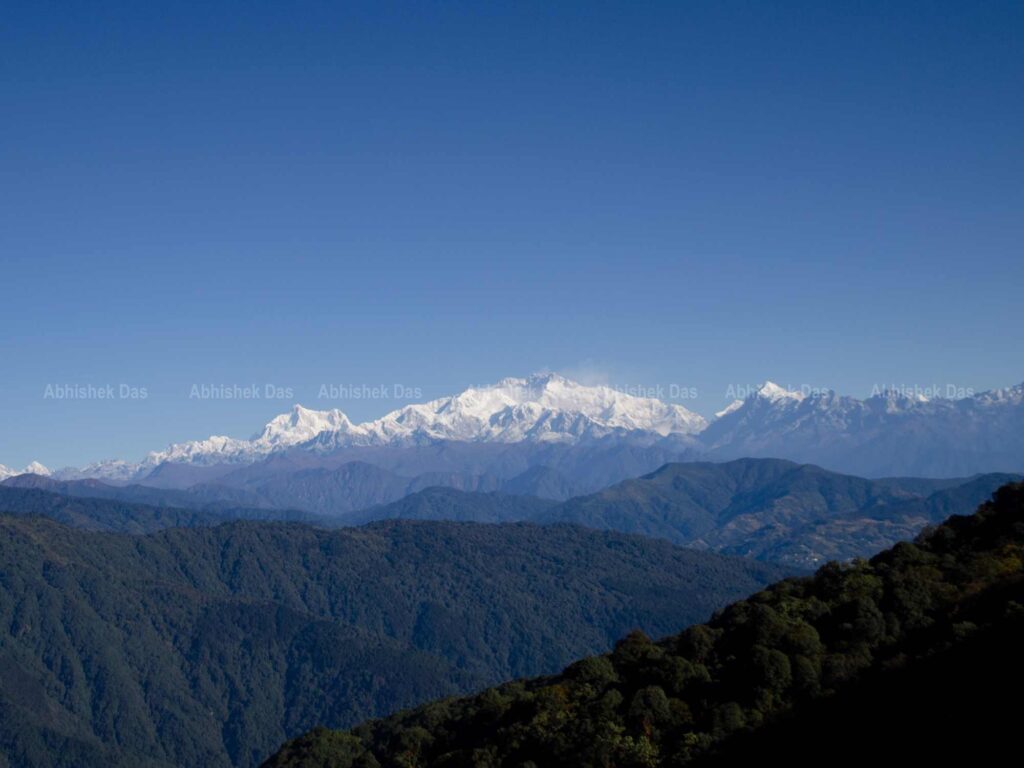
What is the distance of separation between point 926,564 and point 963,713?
3512 centimetres

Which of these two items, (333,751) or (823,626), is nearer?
(823,626)

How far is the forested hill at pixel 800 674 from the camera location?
49750 millimetres

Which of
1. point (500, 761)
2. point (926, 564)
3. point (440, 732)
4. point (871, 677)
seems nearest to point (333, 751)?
point (440, 732)

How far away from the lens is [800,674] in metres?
65.1

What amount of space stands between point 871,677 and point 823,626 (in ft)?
54.8

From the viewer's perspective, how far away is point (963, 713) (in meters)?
44.0

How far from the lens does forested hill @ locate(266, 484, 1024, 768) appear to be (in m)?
49.8

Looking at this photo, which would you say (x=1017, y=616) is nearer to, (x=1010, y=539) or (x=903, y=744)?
(x=903, y=744)

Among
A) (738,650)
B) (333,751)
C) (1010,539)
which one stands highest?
(1010,539)

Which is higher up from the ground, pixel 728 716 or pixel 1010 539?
pixel 1010 539

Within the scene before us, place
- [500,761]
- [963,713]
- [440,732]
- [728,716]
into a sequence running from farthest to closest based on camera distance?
[440,732], [500,761], [728,716], [963,713]

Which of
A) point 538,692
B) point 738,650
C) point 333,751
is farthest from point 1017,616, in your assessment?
point 333,751

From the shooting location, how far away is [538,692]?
81312mm

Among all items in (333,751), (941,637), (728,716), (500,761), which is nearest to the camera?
(941,637)
